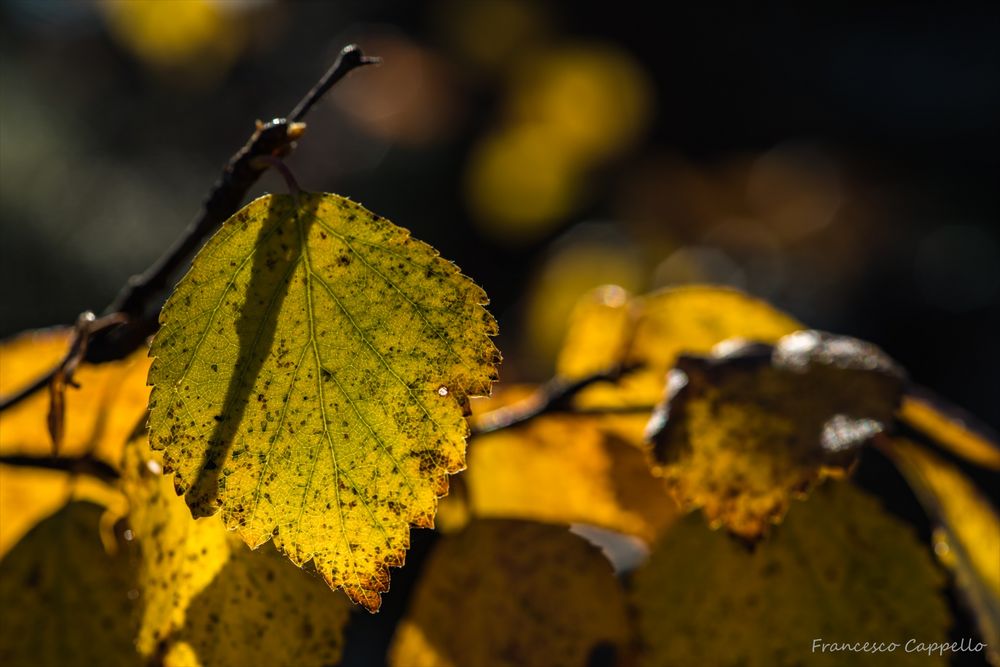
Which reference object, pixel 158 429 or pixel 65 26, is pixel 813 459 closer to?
pixel 158 429

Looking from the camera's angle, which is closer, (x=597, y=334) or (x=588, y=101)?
(x=597, y=334)

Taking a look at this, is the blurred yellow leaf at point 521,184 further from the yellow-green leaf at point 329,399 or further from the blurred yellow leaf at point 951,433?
the yellow-green leaf at point 329,399

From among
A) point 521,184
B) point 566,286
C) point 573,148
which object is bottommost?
point 573,148

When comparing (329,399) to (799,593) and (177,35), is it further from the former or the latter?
(177,35)

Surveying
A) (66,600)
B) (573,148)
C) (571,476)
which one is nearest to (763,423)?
(571,476)

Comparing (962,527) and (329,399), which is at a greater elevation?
(329,399)

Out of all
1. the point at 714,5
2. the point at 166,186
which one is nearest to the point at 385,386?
the point at 166,186
